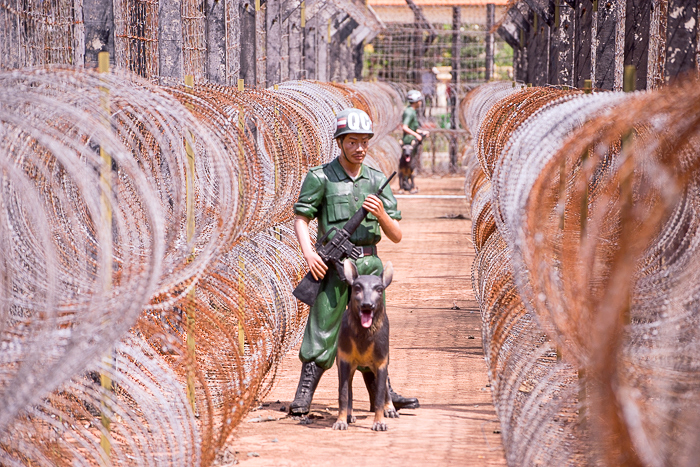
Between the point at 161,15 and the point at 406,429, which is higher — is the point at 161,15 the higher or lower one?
the higher one

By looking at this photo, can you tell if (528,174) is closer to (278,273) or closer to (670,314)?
(670,314)

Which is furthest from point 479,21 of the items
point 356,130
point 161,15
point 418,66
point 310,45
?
point 356,130

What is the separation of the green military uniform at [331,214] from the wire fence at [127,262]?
35cm

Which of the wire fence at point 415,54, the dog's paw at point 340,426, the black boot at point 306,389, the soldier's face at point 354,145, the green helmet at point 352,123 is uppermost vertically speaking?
the wire fence at point 415,54

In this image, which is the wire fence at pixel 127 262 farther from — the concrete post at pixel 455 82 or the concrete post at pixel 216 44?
the concrete post at pixel 455 82

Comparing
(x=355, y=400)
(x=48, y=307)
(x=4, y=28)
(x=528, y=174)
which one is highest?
(x=4, y=28)

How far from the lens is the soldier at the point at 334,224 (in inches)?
255

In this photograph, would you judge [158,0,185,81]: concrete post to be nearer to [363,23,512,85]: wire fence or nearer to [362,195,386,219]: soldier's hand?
[362,195,386,219]: soldier's hand

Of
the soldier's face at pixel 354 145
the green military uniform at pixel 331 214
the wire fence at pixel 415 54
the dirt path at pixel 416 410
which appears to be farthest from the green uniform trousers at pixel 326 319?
the wire fence at pixel 415 54

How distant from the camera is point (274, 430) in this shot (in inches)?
248

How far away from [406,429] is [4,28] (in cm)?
340

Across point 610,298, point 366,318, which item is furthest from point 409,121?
point 610,298

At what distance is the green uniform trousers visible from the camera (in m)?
6.59

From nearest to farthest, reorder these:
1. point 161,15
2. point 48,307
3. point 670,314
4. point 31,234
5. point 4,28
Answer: point 48,307, point 670,314, point 31,234, point 4,28, point 161,15
